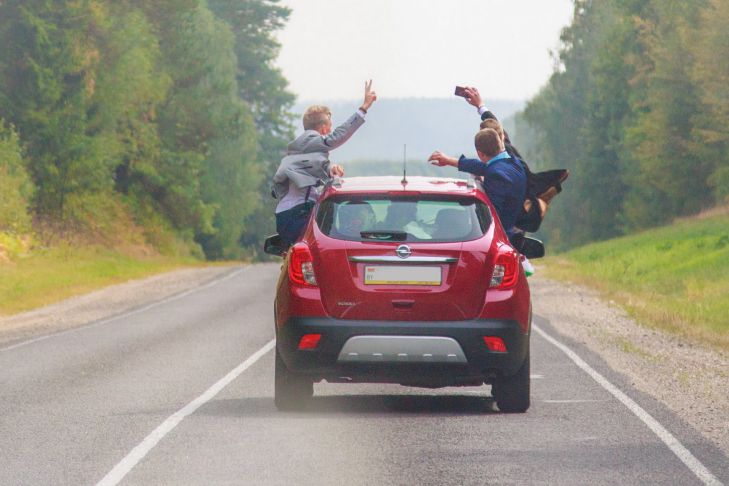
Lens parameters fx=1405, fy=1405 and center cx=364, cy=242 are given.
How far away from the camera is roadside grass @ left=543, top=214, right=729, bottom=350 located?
22275mm

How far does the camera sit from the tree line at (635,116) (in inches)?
2277

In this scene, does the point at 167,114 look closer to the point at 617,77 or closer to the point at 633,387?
the point at 617,77

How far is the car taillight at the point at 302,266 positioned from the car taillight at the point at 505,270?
1328 millimetres

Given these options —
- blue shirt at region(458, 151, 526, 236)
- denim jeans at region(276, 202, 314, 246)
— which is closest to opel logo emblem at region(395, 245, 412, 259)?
blue shirt at region(458, 151, 526, 236)

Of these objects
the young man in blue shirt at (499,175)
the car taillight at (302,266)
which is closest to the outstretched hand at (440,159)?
the young man in blue shirt at (499,175)

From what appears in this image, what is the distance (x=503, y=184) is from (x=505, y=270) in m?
1.29

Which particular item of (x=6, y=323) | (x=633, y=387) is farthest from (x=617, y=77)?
(x=633, y=387)

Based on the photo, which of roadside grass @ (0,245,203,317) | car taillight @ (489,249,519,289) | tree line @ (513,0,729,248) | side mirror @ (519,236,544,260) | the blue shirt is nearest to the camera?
car taillight @ (489,249,519,289)

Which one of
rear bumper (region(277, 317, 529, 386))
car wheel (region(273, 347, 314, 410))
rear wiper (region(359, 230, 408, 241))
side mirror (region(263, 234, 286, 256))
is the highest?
rear wiper (region(359, 230, 408, 241))

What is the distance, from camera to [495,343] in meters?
10.2

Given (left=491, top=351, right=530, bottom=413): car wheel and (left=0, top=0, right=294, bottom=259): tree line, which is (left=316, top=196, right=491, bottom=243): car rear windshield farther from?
(left=0, top=0, right=294, bottom=259): tree line

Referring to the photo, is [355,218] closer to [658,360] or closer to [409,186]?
[409,186]

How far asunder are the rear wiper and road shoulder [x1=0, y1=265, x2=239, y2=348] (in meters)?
9.47

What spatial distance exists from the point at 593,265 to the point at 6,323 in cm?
2788
